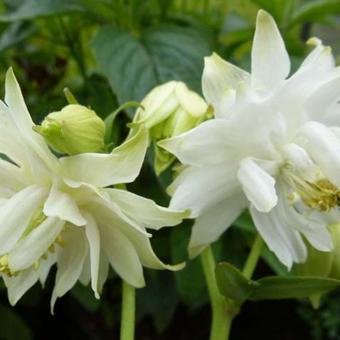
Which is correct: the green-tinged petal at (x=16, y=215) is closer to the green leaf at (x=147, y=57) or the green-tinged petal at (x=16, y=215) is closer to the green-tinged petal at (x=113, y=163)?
the green-tinged petal at (x=113, y=163)

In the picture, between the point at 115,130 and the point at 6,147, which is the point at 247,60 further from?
the point at 6,147

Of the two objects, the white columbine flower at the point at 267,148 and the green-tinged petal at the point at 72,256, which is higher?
the white columbine flower at the point at 267,148

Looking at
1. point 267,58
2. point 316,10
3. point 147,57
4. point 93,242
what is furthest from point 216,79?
point 316,10

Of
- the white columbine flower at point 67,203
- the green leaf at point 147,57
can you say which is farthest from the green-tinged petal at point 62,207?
the green leaf at point 147,57

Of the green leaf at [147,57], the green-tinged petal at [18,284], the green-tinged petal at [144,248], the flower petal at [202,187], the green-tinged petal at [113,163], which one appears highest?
the green-tinged petal at [113,163]

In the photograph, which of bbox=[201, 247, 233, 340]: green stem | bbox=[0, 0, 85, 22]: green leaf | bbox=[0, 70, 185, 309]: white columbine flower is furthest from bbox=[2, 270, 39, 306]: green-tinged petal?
bbox=[0, 0, 85, 22]: green leaf

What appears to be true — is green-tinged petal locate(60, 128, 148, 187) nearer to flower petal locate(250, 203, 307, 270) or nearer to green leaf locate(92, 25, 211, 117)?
flower petal locate(250, 203, 307, 270)
